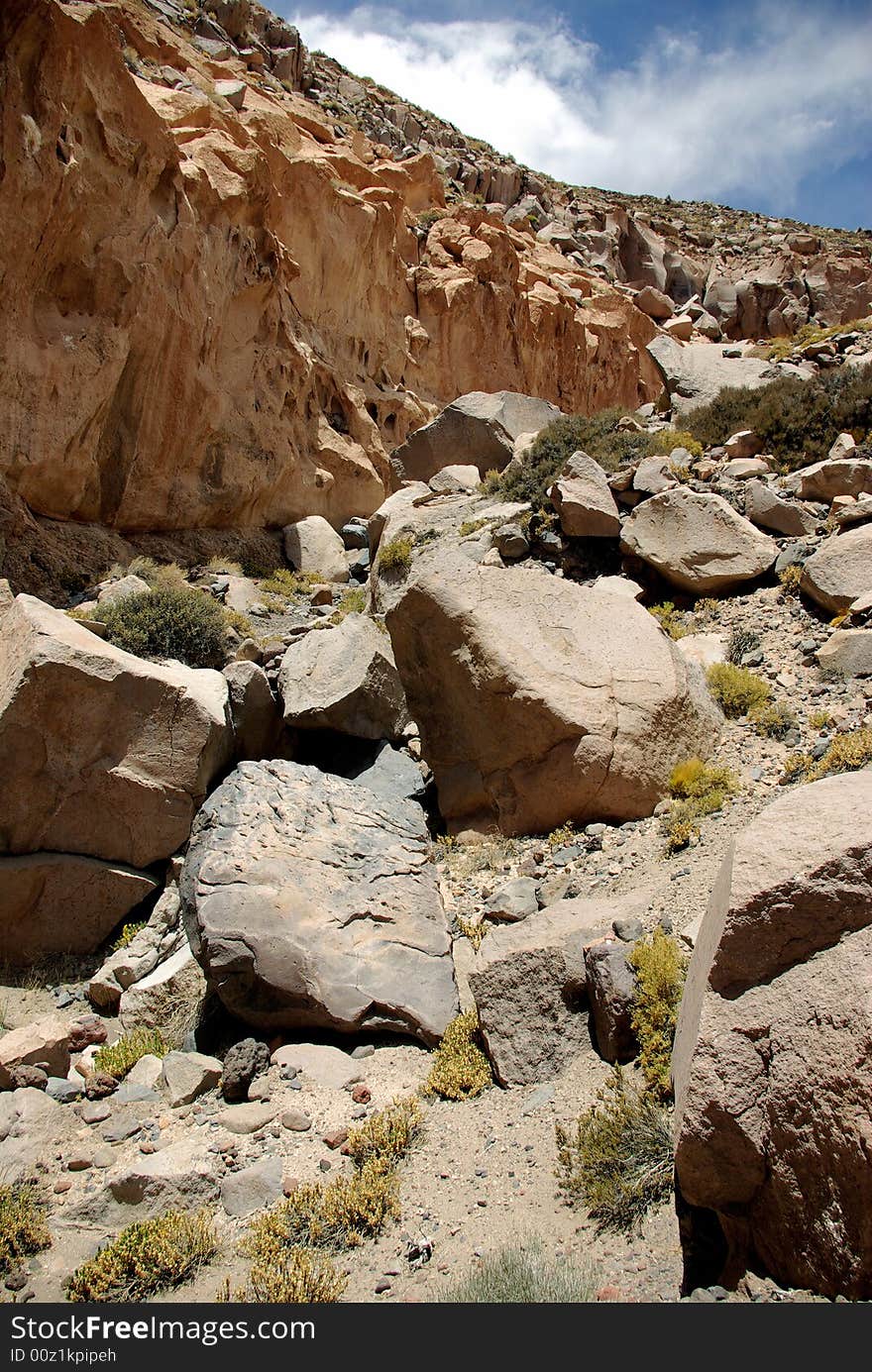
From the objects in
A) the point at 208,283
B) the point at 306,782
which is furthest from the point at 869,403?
the point at 208,283

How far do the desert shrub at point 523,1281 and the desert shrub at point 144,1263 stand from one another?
4.20 feet

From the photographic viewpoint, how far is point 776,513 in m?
9.42

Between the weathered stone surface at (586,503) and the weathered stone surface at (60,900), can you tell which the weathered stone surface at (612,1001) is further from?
the weathered stone surface at (586,503)

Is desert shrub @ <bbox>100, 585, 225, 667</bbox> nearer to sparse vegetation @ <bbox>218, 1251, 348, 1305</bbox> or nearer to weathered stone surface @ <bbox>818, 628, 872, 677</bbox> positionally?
weathered stone surface @ <bbox>818, 628, 872, 677</bbox>

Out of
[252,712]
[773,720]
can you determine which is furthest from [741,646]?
[252,712]

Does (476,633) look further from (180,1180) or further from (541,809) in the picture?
(180,1180)

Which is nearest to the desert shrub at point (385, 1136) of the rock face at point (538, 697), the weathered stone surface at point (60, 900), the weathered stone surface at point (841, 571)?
→ the rock face at point (538, 697)

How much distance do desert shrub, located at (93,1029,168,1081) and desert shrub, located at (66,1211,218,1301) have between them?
1.80 metres

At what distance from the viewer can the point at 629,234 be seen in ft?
138

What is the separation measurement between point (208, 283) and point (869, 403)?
39.8 ft

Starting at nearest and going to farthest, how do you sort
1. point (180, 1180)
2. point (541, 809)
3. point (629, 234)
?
point (180, 1180)
point (541, 809)
point (629, 234)

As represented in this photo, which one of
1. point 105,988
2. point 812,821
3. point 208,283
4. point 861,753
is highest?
point 208,283

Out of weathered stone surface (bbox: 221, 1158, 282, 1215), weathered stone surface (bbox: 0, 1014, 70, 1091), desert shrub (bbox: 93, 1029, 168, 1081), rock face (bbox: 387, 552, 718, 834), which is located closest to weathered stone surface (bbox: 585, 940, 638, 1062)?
weathered stone surface (bbox: 221, 1158, 282, 1215)

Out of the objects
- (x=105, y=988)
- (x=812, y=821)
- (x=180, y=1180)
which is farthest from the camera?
→ (x=105, y=988)
